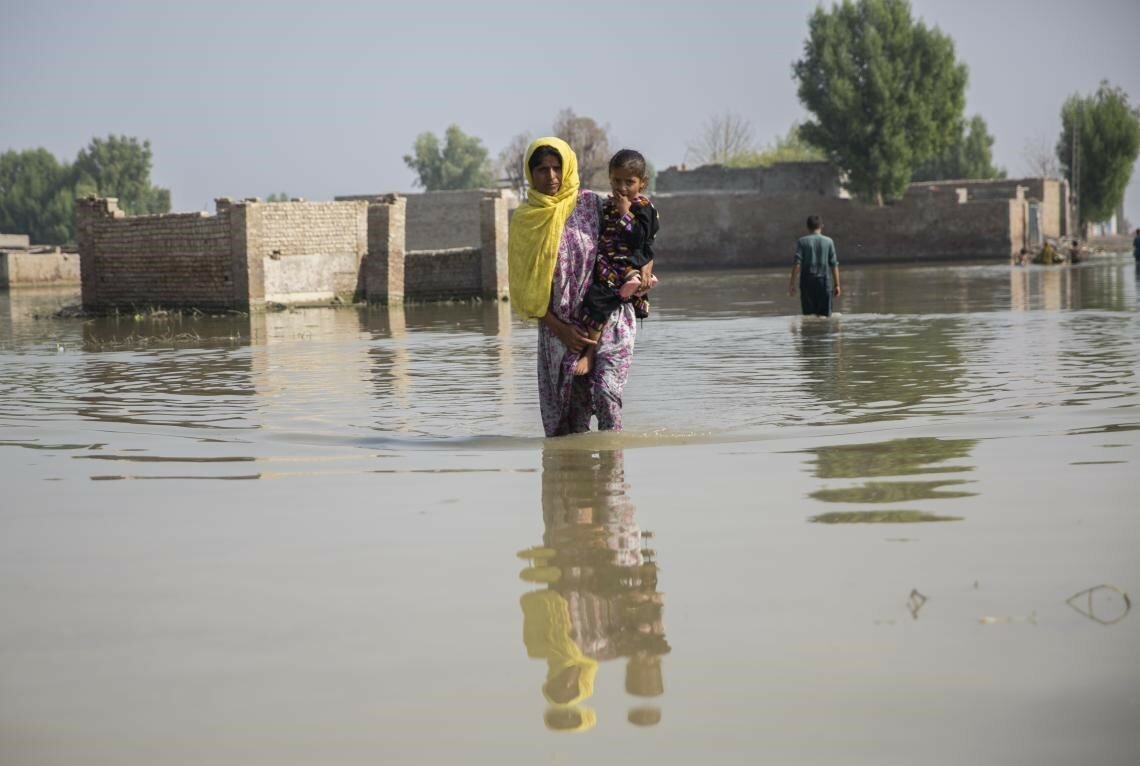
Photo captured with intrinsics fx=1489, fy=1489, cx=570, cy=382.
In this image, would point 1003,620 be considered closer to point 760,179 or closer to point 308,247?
point 308,247

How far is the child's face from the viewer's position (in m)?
6.02

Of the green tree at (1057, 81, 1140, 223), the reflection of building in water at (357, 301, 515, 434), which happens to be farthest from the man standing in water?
the green tree at (1057, 81, 1140, 223)

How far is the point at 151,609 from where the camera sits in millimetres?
3678

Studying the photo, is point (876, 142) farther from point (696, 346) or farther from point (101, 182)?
point (101, 182)

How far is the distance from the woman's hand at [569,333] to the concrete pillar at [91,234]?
20651 millimetres

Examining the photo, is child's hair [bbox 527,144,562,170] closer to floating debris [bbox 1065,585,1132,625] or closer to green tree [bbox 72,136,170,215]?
floating debris [bbox 1065,585,1132,625]

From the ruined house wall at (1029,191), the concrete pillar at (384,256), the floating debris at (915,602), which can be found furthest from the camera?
the ruined house wall at (1029,191)

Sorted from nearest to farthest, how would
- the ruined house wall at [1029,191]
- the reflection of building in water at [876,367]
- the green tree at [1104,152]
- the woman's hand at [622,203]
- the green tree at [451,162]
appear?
the woman's hand at [622,203]
the reflection of building in water at [876,367]
the ruined house wall at [1029,191]
the green tree at [1104,152]
the green tree at [451,162]


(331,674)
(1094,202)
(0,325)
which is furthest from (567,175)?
(1094,202)

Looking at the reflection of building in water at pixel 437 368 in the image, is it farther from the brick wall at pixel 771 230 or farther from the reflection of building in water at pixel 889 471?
the brick wall at pixel 771 230

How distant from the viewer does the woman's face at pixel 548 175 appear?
5957 mm

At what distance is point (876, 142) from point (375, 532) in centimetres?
4805

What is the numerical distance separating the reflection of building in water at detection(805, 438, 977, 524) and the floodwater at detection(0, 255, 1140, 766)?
3 cm

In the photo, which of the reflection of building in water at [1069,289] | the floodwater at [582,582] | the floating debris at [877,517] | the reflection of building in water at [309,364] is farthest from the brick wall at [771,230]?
the floating debris at [877,517]
